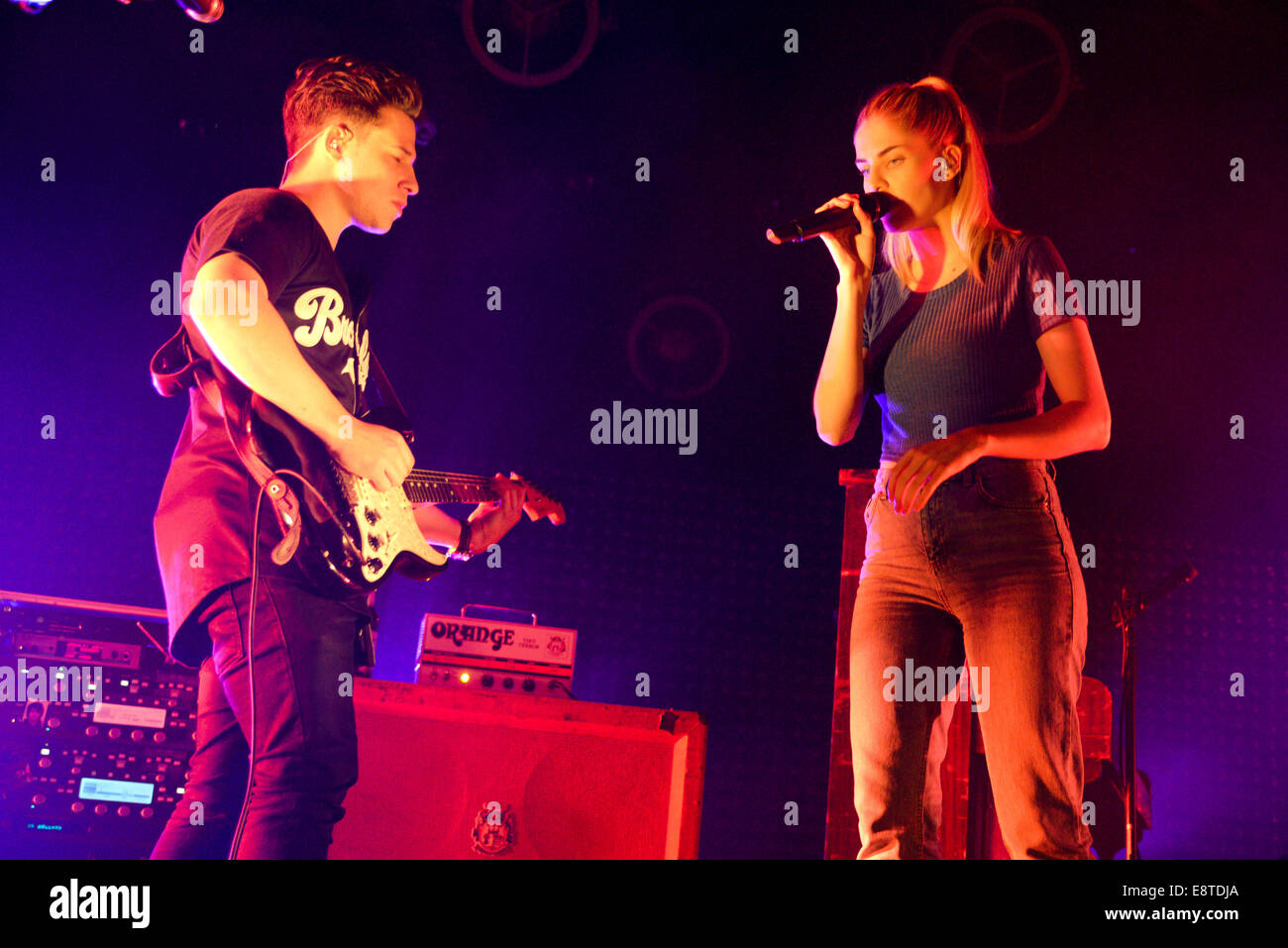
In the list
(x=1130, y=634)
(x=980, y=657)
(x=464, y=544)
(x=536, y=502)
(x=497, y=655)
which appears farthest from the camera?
(x=1130, y=634)

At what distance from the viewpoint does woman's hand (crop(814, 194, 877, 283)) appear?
6.41 ft

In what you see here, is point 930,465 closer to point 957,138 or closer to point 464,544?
point 957,138

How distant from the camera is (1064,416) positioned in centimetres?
177

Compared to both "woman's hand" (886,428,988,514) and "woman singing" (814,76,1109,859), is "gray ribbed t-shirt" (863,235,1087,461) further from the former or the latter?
"woman's hand" (886,428,988,514)

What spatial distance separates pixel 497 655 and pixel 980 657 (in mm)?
1586

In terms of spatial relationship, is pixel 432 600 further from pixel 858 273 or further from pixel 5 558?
pixel 858 273

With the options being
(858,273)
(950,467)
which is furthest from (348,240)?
(950,467)

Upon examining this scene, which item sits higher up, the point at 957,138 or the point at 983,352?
the point at 957,138

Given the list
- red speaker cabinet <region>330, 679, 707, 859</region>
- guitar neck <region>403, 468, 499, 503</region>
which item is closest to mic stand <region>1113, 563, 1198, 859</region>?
red speaker cabinet <region>330, 679, 707, 859</region>

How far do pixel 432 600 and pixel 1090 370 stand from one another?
2912mm

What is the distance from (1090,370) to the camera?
1815 millimetres

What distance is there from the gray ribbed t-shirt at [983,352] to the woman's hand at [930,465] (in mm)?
126

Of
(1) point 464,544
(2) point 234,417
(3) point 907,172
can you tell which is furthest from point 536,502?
(3) point 907,172

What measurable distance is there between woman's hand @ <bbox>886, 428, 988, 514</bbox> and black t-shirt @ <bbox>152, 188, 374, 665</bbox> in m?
1.09
